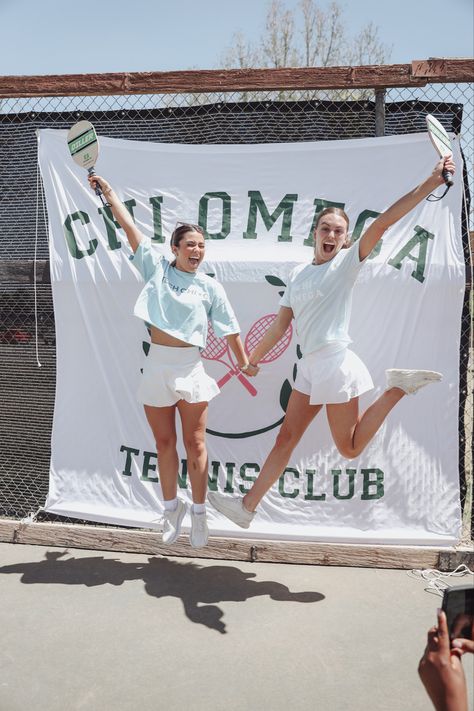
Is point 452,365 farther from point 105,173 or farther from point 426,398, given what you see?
point 105,173

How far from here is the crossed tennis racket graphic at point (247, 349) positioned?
13.4ft

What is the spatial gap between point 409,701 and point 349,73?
327cm

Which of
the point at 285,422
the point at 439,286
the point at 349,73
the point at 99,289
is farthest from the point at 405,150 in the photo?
the point at 99,289

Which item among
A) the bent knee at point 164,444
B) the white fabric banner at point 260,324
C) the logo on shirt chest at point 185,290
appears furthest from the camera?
the white fabric banner at point 260,324

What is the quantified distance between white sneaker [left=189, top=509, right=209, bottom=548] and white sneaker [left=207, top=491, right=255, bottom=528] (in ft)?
0.37

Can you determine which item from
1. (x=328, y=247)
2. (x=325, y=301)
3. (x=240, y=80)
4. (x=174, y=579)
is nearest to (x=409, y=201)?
(x=328, y=247)

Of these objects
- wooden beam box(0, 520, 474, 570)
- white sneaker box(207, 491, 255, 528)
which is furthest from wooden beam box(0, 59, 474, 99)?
wooden beam box(0, 520, 474, 570)

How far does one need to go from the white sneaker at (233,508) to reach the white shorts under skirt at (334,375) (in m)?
0.73

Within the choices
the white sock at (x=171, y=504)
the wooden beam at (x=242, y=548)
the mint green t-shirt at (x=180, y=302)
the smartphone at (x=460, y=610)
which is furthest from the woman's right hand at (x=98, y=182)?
the smartphone at (x=460, y=610)

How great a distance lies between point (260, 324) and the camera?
4.09m

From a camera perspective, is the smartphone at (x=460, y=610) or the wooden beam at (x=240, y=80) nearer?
the smartphone at (x=460, y=610)

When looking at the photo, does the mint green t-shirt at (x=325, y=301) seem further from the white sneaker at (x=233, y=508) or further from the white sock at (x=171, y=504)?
the white sock at (x=171, y=504)

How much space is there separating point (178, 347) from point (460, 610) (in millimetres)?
2453

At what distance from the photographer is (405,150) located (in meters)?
3.96
